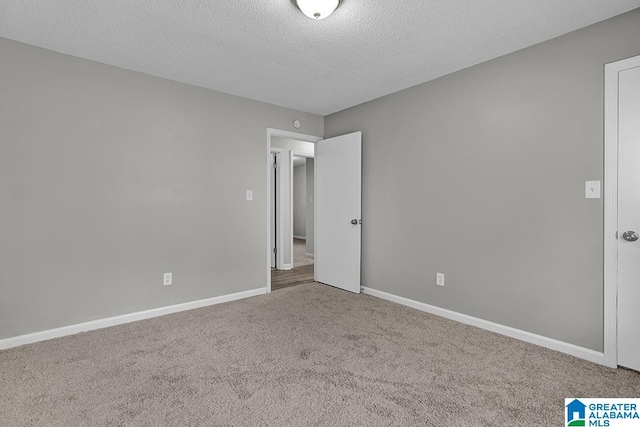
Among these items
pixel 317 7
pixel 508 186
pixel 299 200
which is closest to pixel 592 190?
pixel 508 186

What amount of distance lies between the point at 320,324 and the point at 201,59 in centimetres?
264

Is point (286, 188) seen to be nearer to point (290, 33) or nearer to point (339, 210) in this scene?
point (339, 210)

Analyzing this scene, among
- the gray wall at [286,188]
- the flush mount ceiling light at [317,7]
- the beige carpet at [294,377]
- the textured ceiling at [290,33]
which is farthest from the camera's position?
the gray wall at [286,188]

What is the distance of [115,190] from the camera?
2.85 metres

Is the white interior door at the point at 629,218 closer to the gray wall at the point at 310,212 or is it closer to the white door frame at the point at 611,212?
the white door frame at the point at 611,212

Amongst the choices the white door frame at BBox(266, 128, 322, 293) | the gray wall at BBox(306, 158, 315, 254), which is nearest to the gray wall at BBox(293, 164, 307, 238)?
the gray wall at BBox(306, 158, 315, 254)

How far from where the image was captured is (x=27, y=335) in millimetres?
2455

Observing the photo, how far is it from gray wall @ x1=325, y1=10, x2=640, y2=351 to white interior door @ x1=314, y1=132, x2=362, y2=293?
348 mm

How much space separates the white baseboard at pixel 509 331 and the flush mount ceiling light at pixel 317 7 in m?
2.80

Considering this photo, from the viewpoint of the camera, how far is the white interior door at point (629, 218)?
2021mm

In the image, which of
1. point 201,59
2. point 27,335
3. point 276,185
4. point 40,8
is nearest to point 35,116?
point 40,8

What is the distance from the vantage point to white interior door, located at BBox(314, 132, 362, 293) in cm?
389

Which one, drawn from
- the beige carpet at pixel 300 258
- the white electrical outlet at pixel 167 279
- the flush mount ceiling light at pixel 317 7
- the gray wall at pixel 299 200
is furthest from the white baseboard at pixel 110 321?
the gray wall at pixel 299 200

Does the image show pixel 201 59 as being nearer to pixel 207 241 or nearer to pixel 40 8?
pixel 40 8
